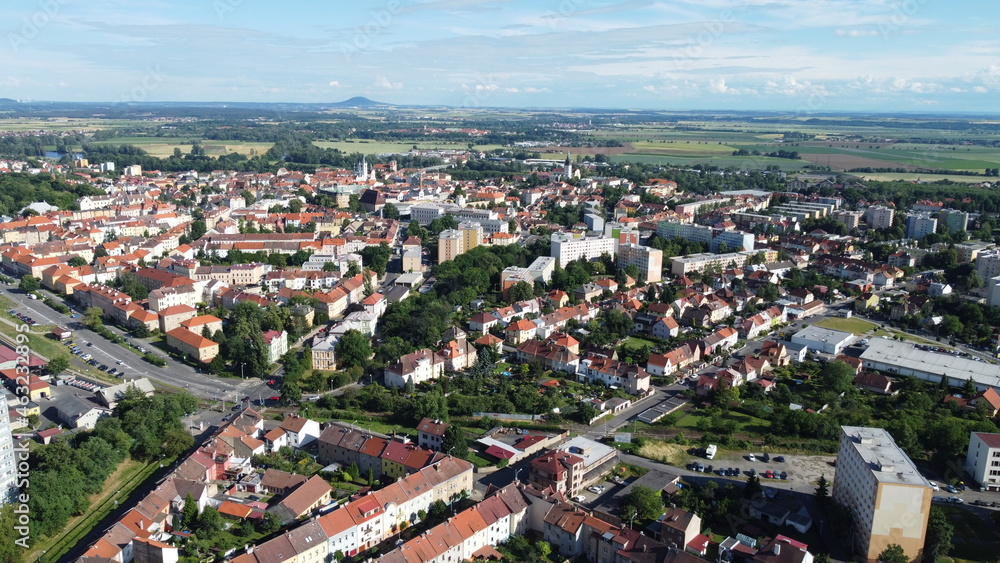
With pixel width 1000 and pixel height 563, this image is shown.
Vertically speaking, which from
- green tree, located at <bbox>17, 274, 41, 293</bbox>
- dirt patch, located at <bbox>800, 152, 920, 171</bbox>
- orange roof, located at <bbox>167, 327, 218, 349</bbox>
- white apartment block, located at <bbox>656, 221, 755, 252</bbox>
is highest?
dirt patch, located at <bbox>800, 152, 920, 171</bbox>

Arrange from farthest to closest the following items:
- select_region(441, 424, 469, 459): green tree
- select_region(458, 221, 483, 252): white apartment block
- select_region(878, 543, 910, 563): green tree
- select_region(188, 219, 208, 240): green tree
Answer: select_region(188, 219, 208, 240): green tree
select_region(458, 221, 483, 252): white apartment block
select_region(441, 424, 469, 459): green tree
select_region(878, 543, 910, 563): green tree

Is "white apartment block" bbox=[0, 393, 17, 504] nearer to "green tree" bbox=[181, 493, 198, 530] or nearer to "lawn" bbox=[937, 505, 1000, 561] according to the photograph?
"green tree" bbox=[181, 493, 198, 530]

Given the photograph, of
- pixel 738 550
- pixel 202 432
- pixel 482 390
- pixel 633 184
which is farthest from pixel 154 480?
pixel 633 184

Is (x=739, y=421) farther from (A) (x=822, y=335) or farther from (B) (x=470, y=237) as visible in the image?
(B) (x=470, y=237)

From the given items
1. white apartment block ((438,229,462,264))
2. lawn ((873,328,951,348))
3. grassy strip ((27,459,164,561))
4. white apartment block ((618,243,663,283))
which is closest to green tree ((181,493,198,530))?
grassy strip ((27,459,164,561))

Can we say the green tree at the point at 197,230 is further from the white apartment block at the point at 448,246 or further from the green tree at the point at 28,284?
the white apartment block at the point at 448,246

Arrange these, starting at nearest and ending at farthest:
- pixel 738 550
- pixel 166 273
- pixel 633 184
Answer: pixel 738 550 < pixel 166 273 < pixel 633 184

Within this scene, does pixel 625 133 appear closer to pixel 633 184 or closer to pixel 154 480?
pixel 633 184
